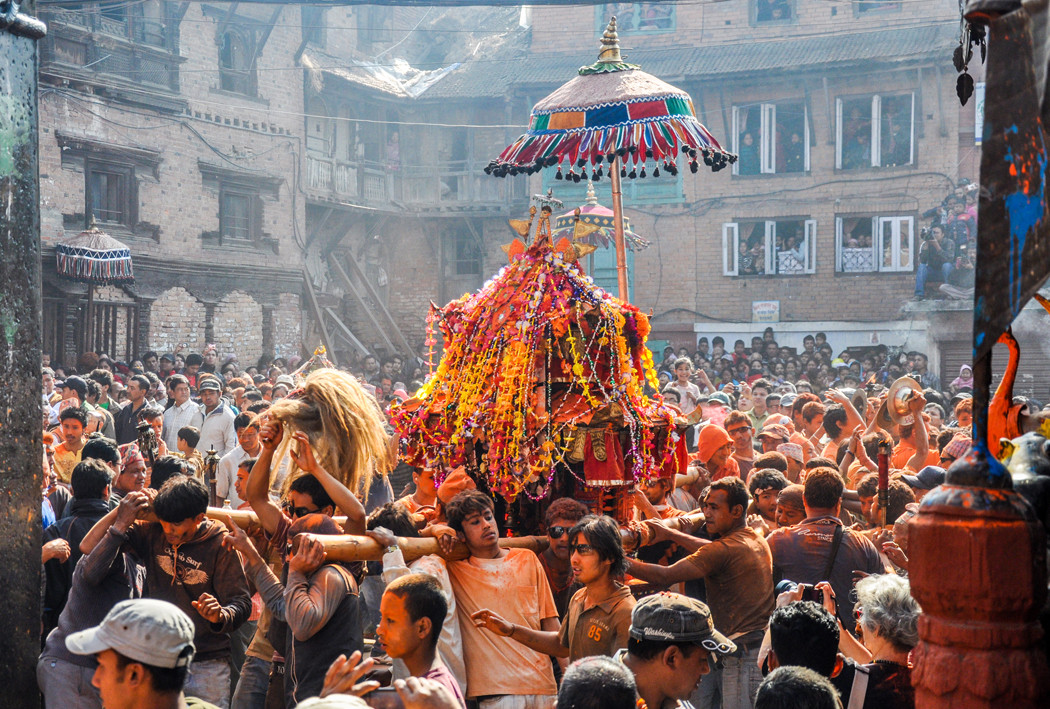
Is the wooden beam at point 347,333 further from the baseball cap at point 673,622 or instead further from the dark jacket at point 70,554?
the baseball cap at point 673,622

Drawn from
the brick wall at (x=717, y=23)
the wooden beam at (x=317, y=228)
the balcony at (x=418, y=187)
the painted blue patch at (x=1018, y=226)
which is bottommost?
the painted blue patch at (x=1018, y=226)

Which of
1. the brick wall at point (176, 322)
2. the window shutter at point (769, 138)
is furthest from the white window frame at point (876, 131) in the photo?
the brick wall at point (176, 322)

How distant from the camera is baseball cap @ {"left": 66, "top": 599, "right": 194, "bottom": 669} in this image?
3.17 meters

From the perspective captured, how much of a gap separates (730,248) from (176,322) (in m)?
14.2

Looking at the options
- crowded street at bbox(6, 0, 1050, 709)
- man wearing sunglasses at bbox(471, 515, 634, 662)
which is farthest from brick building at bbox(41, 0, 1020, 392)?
man wearing sunglasses at bbox(471, 515, 634, 662)

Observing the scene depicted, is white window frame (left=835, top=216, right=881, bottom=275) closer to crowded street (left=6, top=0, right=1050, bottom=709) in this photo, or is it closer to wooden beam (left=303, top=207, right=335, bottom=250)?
crowded street (left=6, top=0, right=1050, bottom=709)

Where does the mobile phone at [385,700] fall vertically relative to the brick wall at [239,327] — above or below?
below

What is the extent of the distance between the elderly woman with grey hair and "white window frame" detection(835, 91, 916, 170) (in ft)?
78.0

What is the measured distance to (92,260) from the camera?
65.5 feet

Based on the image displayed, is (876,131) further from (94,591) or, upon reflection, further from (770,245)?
(94,591)

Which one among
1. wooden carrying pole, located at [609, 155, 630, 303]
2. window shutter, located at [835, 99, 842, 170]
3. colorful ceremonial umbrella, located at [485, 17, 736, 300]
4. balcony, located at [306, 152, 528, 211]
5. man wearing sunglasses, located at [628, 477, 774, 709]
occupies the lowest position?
man wearing sunglasses, located at [628, 477, 774, 709]

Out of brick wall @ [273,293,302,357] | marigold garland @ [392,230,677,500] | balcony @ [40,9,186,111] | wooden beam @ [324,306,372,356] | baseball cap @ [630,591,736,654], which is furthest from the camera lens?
wooden beam @ [324,306,372,356]

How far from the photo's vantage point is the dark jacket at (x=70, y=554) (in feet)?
18.1

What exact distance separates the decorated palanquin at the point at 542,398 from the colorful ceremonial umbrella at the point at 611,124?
5.11ft
